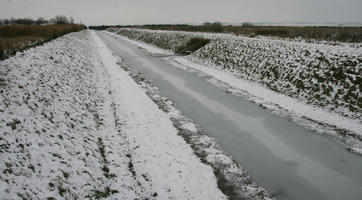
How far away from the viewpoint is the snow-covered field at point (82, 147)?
15.3 ft

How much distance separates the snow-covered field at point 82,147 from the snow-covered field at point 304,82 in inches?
218

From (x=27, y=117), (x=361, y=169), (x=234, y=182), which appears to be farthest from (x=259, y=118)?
(x=27, y=117)

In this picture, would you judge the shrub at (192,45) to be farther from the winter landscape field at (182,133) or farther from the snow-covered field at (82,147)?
the snow-covered field at (82,147)

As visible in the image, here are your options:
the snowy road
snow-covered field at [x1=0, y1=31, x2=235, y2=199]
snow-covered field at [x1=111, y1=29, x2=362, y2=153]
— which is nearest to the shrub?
snow-covered field at [x1=111, y1=29, x2=362, y2=153]

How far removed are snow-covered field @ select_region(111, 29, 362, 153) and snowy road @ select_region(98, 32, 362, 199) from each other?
0.91m

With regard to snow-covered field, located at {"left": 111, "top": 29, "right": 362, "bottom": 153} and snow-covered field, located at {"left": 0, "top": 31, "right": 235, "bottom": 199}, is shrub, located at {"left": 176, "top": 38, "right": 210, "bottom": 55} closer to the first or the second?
snow-covered field, located at {"left": 111, "top": 29, "right": 362, "bottom": 153}

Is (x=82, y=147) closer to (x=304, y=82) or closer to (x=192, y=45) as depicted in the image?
(x=304, y=82)

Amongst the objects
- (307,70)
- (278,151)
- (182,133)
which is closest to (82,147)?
(182,133)

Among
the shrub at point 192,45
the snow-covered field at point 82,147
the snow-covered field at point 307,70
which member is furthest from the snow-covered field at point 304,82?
the shrub at point 192,45

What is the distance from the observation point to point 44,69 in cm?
1065

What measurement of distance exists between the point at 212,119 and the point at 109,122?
4.48 meters

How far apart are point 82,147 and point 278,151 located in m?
6.36

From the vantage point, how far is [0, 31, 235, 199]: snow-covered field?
4656 mm

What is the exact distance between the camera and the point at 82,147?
21.1 ft
